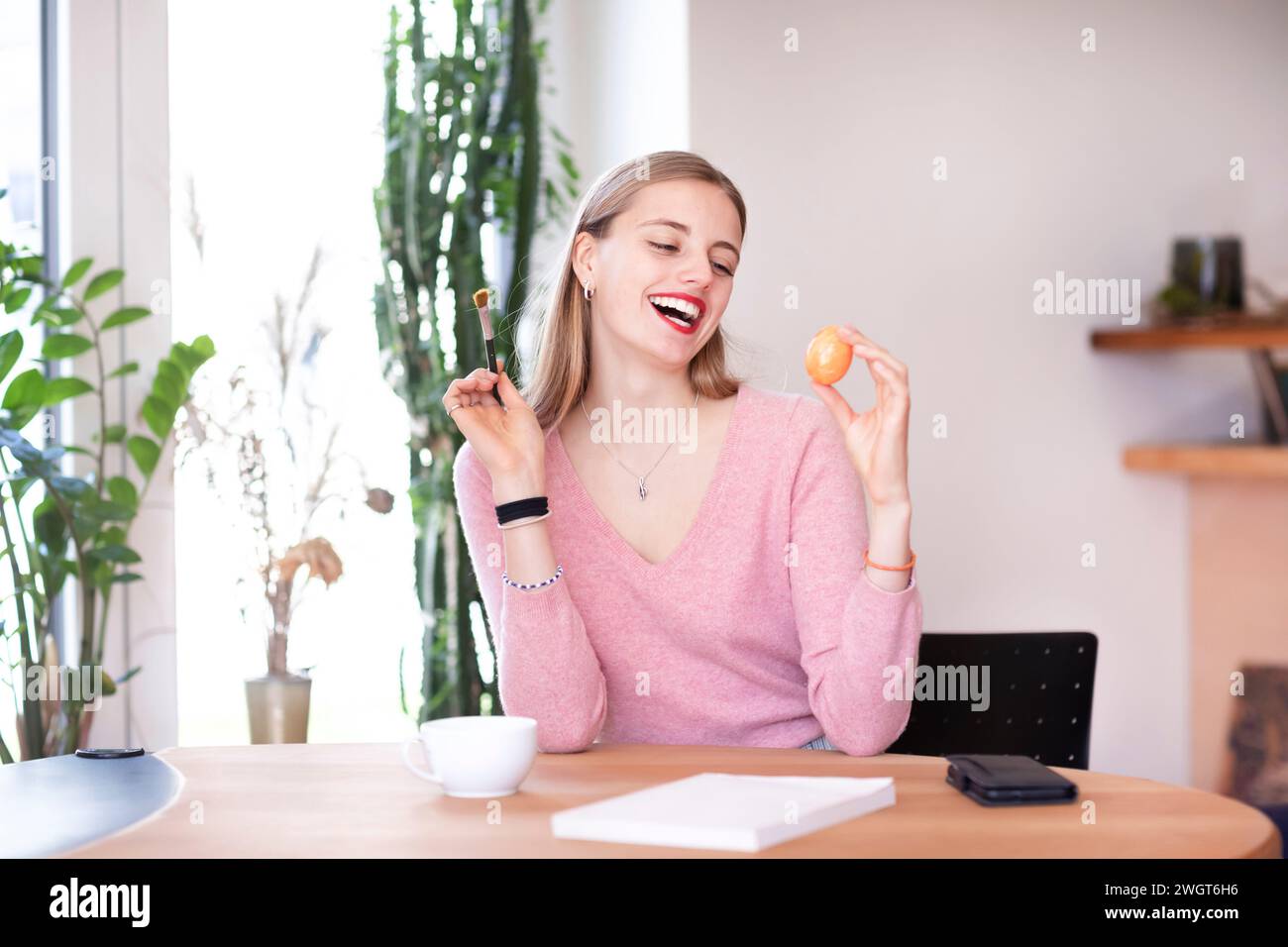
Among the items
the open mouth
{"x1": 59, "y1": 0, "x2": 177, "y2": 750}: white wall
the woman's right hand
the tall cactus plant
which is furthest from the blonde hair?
{"x1": 59, "y1": 0, "x2": 177, "y2": 750}: white wall

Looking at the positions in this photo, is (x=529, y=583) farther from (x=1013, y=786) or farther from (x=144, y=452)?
(x=144, y=452)

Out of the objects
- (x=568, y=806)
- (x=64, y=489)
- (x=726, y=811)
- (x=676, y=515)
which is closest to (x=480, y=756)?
(x=568, y=806)

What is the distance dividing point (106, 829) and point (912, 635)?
84 centimetres

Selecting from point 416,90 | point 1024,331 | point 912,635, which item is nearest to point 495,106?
point 416,90

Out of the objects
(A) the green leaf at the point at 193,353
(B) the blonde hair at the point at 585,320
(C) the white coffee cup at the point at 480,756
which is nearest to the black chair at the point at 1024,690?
(B) the blonde hair at the point at 585,320

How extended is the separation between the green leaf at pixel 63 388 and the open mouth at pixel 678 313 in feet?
4.06

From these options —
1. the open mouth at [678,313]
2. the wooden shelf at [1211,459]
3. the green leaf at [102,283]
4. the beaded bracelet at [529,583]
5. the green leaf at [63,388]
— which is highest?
the green leaf at [102,283]

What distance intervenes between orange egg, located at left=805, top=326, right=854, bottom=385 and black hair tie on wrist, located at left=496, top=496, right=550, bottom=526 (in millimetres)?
355

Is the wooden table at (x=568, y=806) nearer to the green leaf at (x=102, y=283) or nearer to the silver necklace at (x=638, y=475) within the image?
the silver necklace at (x=638, y=475)

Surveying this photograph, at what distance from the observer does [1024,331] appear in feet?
10.1

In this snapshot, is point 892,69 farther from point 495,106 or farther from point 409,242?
point 409,242

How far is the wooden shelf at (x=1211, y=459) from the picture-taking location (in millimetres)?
2877

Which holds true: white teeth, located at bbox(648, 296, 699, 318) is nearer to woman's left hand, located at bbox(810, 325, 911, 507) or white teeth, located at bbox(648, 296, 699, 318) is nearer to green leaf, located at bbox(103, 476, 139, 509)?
woman's left hand, located at bbox(810, 325, 911, 507)
